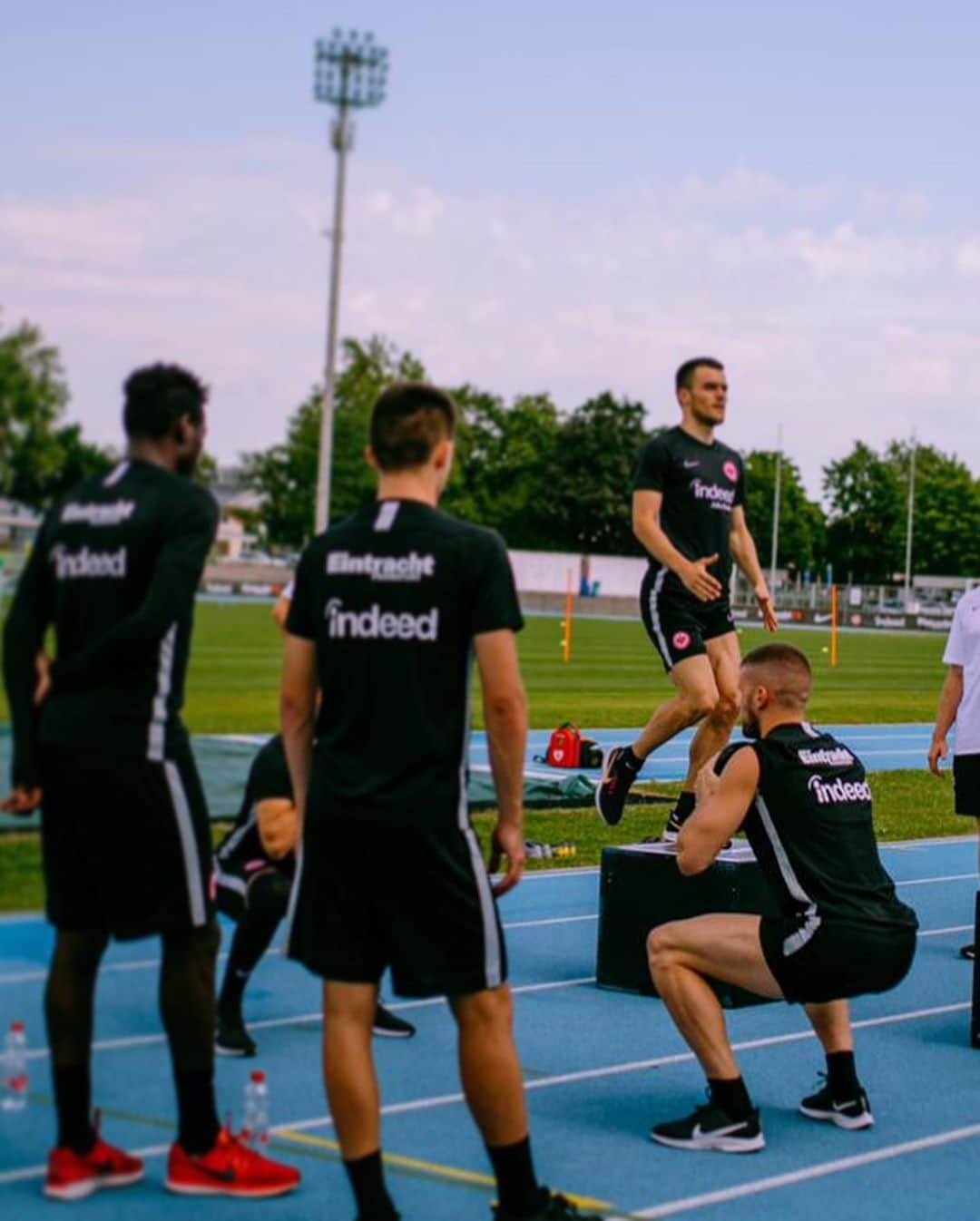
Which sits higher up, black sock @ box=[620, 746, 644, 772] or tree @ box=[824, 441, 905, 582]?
tree @ box=[824, 441, 905, 582]

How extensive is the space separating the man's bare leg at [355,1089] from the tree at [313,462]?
1463mm

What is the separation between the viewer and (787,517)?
26.7 meters

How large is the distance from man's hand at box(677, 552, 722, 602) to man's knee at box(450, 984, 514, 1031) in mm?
4428

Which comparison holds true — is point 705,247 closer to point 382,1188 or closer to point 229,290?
point 229,290

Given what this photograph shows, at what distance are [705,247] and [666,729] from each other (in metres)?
2.86

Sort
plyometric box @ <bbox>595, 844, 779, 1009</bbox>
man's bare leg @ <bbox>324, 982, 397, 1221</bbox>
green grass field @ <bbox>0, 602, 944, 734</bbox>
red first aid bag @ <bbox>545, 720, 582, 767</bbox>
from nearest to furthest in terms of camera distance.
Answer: man's bare leg @ <bbox>324, 982, 397, 1221</bbox>
green grass field @ <bbox>0, 602, 944, 734</bbox>
plyometric box @ <bbox>595, 844, 779, 1009</bbox>
red first aid bag @ <bbox>545, 720, 582, 767</bbox>

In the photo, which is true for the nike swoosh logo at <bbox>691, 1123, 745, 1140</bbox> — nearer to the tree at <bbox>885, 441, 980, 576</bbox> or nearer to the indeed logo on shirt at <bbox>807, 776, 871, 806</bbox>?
the indeed logo on shirt at <bbox>807, 776, 871, 806</bbox>

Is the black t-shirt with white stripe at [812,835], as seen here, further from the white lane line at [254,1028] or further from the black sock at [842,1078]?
the white lane line at [254,1028]

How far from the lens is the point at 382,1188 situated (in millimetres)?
4727

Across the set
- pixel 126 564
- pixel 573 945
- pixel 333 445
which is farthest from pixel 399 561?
pixel 573 945

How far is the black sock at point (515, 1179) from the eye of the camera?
4.81 meters

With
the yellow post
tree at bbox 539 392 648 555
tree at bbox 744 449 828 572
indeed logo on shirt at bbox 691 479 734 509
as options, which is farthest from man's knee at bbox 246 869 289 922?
tree at bbox 744 449 828 572

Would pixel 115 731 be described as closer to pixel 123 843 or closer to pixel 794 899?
pixel 123 843

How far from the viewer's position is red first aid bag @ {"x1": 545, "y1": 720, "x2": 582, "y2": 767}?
553 inches
